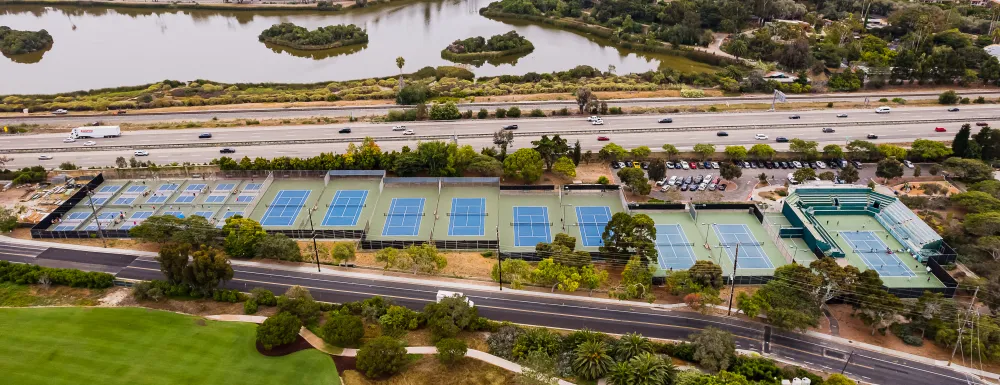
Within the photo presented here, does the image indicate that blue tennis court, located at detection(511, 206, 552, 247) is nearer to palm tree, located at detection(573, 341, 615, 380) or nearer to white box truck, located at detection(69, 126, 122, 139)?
palm tree, located at detection(573, 341, 615, 380)

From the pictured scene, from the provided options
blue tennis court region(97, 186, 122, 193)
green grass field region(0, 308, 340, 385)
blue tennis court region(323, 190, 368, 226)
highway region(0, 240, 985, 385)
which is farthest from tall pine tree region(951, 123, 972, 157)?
blue tennis court region(97, 186, 122, 193)

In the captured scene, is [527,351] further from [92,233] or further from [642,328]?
[92,233]

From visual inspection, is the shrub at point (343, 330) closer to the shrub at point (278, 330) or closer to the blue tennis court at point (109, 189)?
the shrub at point (278, 330)

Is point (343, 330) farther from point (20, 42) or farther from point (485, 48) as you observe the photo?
point (20, 42)

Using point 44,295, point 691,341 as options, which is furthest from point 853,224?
point 44,295

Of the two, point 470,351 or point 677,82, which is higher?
point 677,82

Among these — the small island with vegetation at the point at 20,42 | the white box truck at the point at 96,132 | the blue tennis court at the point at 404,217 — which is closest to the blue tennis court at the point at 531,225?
the blue tennis court at the point at 404,217
